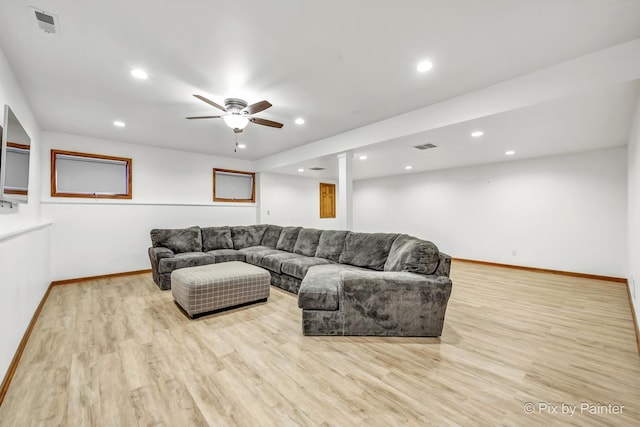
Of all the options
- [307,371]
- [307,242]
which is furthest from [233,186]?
[307,371]

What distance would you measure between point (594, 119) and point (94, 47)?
5304 mm

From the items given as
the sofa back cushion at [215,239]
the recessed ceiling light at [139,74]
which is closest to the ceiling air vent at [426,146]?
the recessed ceiling light at [139,74]

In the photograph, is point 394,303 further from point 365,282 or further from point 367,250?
point 367,250

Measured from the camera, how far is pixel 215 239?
5207mm

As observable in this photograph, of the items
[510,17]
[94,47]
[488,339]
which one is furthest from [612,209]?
[94,47]

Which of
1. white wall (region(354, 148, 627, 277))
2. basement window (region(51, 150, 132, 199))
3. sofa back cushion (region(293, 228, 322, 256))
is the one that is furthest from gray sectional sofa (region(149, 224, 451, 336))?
white wall (region(354, 148, 627, 277))

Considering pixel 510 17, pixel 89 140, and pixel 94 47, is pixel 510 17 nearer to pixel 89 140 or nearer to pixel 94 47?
pixel 94 47

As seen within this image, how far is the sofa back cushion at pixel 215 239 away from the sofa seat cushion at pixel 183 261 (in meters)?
0.46

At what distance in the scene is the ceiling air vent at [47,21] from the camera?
71.4 inches

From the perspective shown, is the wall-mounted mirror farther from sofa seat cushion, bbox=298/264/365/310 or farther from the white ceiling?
sofa seat cushion, bbox=298/264/365/310

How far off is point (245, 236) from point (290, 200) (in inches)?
97.5

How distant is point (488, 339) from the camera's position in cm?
250

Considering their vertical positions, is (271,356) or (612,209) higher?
(612,209)

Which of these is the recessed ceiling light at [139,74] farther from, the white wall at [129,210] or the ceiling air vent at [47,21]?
the white wall at [129,210]
